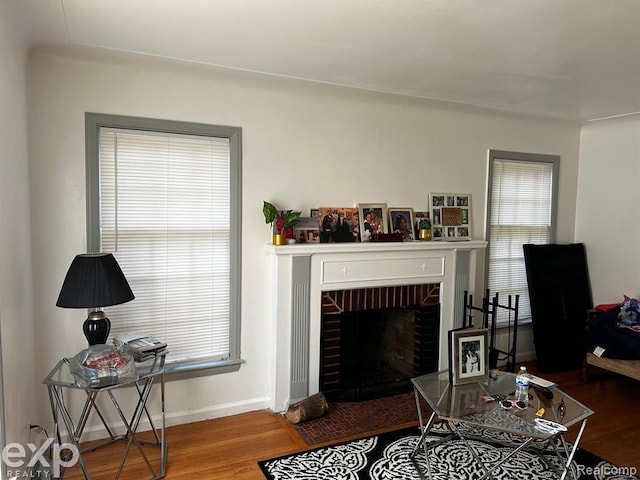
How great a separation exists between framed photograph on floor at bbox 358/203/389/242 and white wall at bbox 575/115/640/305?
2.37 metres

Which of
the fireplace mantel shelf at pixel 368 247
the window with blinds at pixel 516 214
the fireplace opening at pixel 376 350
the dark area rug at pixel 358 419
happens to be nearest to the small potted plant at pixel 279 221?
the fireplace mantel shelf at pixel 368 247

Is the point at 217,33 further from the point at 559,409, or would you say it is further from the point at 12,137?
the point at 559,409

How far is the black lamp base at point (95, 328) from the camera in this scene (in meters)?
2.49

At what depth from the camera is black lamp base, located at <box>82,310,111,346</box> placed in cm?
249

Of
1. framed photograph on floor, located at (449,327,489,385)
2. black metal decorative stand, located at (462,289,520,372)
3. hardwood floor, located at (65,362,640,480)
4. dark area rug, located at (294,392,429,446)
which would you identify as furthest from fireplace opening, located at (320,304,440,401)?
framed photograph on floor, located at (449,327,489,385)

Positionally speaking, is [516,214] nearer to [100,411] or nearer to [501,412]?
[501,412]

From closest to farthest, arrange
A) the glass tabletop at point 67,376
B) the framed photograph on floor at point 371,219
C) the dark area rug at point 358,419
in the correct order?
the glass tabletop at point 67,376, the dark area rug at point 358,419, the framed photograph on floor at point 371,219

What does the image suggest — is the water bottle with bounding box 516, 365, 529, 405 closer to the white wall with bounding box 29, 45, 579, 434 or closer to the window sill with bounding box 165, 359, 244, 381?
the white wall with bounding box 29, 45, 579, 434

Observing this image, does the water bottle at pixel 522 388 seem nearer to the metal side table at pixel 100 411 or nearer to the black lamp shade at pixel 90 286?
the metal side table at pixel 100 411

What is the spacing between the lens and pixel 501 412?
2510 millimetres

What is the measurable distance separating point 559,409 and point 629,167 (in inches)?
113

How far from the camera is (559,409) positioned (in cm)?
256

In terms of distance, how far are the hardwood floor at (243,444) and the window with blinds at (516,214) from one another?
122 centimetres

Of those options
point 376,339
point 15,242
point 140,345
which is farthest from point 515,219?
point 15,242
